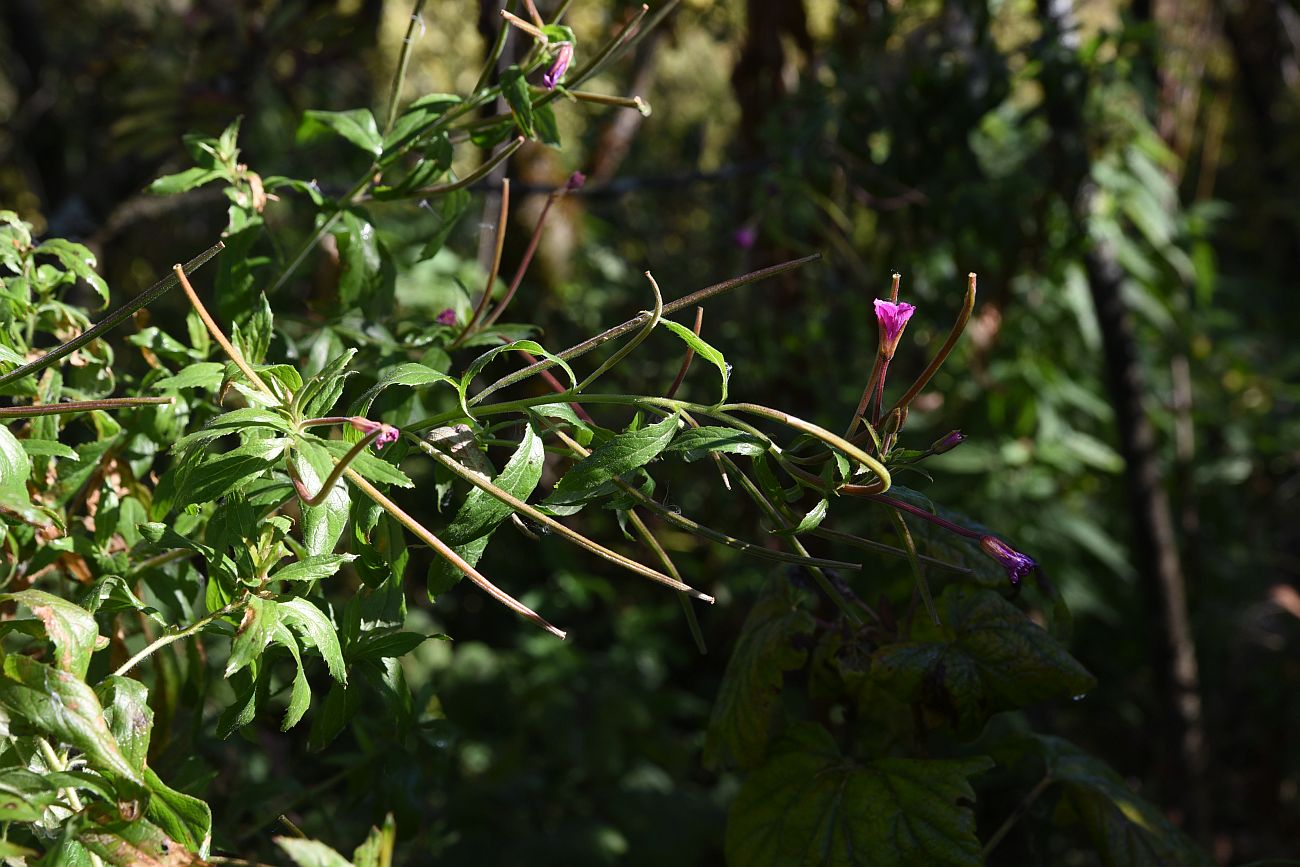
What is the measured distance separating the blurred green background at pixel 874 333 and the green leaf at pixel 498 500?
2.48ft

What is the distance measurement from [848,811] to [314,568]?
0.49m

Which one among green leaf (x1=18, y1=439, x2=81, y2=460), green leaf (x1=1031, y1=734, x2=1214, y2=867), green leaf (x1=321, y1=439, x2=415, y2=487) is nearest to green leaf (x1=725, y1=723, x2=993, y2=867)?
green leaf (x1=1031, y1=734, x2=1214, y2=867)

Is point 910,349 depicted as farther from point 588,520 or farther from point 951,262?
point 588,520

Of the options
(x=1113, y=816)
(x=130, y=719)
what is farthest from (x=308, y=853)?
(x=1113, y=816)

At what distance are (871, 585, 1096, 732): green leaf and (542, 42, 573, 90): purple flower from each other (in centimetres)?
51

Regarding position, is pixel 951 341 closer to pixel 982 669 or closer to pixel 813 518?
pixel 813 518

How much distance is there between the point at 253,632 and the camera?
62 centimetres

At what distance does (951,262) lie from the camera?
88.0 inches

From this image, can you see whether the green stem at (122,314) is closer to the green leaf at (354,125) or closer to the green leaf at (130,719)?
the green leaf at (130,719)

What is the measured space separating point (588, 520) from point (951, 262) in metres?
1.03

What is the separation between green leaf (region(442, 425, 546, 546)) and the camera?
663mm

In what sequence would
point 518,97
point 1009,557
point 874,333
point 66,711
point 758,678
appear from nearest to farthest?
1. point 66,711
2. point 1009,557
3. point 518,97
4. point 758,678
5. point 874,333

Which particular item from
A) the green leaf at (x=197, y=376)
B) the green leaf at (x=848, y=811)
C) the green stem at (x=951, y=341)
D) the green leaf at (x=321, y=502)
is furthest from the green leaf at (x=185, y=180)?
the green leaf at (x=848, y=811)

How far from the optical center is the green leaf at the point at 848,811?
878 millimetres
